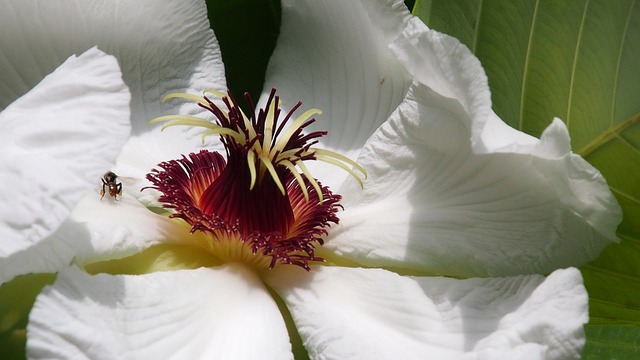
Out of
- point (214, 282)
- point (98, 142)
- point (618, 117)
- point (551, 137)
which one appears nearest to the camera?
point (98, 142)

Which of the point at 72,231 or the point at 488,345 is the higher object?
the point at 72,231

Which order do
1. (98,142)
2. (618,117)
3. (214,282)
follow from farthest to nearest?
(618,117) < (214,282) < (98,142)

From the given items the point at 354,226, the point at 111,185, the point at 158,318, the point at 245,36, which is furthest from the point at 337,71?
the point at 158,318

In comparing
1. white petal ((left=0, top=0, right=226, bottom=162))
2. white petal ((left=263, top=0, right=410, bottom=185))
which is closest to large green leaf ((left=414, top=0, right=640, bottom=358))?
white petal ((left=263, top=0, right=410, bottom=185))

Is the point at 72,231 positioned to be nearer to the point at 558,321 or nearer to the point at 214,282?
the point at 214,282

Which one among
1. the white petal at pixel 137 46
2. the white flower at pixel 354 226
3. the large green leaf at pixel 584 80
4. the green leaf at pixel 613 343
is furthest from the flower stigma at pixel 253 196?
the green leaf at pixel 613 343

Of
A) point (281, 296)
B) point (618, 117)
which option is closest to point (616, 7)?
point (618, 117)

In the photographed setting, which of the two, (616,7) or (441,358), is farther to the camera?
(616,7)

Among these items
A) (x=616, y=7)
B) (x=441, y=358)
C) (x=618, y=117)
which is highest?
(x=616, y=7)
